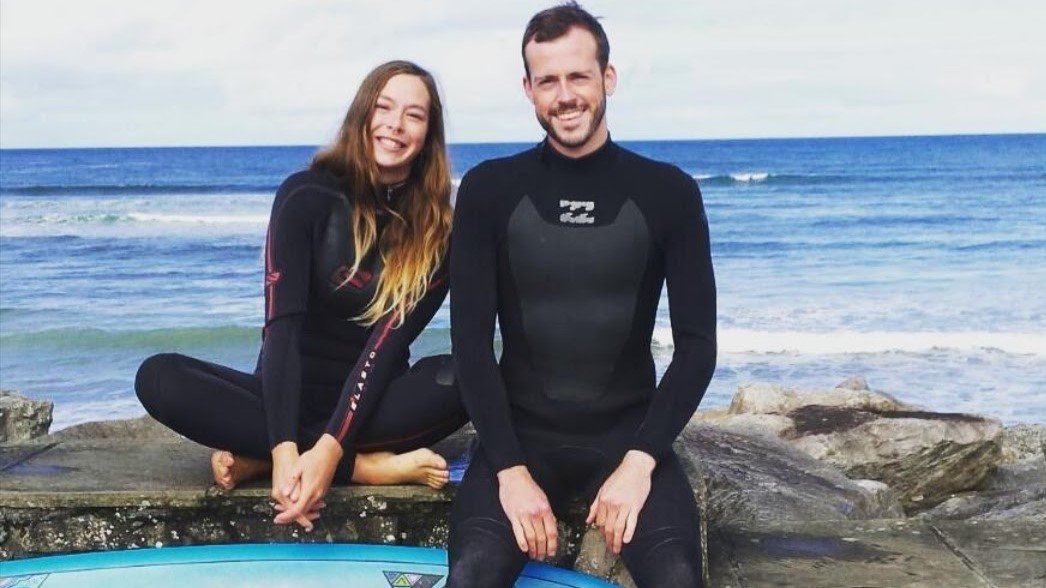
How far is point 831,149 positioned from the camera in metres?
63.4

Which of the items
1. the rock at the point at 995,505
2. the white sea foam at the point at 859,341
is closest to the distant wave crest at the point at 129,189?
the white sea foam at the point at 859,341

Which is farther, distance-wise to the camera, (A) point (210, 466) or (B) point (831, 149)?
(B) point (831, 149)

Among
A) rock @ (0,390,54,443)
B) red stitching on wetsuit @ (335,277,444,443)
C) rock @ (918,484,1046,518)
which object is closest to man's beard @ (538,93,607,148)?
red stitching on wetsuit @ (335,277,444,443)

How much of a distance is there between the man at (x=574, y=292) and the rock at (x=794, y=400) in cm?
471

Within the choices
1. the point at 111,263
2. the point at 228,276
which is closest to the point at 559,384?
the point at 228,276

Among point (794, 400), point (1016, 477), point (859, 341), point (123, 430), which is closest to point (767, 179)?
point (859, 341)

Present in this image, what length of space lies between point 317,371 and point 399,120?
0.72m

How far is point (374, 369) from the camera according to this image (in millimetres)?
3195

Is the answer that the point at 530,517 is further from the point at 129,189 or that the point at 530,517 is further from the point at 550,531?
the point at 129,189

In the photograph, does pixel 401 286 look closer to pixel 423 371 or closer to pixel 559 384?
pixel 423 371

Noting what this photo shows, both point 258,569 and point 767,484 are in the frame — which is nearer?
point 258,569

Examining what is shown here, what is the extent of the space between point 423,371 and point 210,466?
29.3 inches

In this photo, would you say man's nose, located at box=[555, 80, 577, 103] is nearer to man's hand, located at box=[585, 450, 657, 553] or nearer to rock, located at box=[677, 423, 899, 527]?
man's hand, located at box=[585, 450, 657, 553]

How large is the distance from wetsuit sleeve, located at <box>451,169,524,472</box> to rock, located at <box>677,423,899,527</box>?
1413 millimetres
